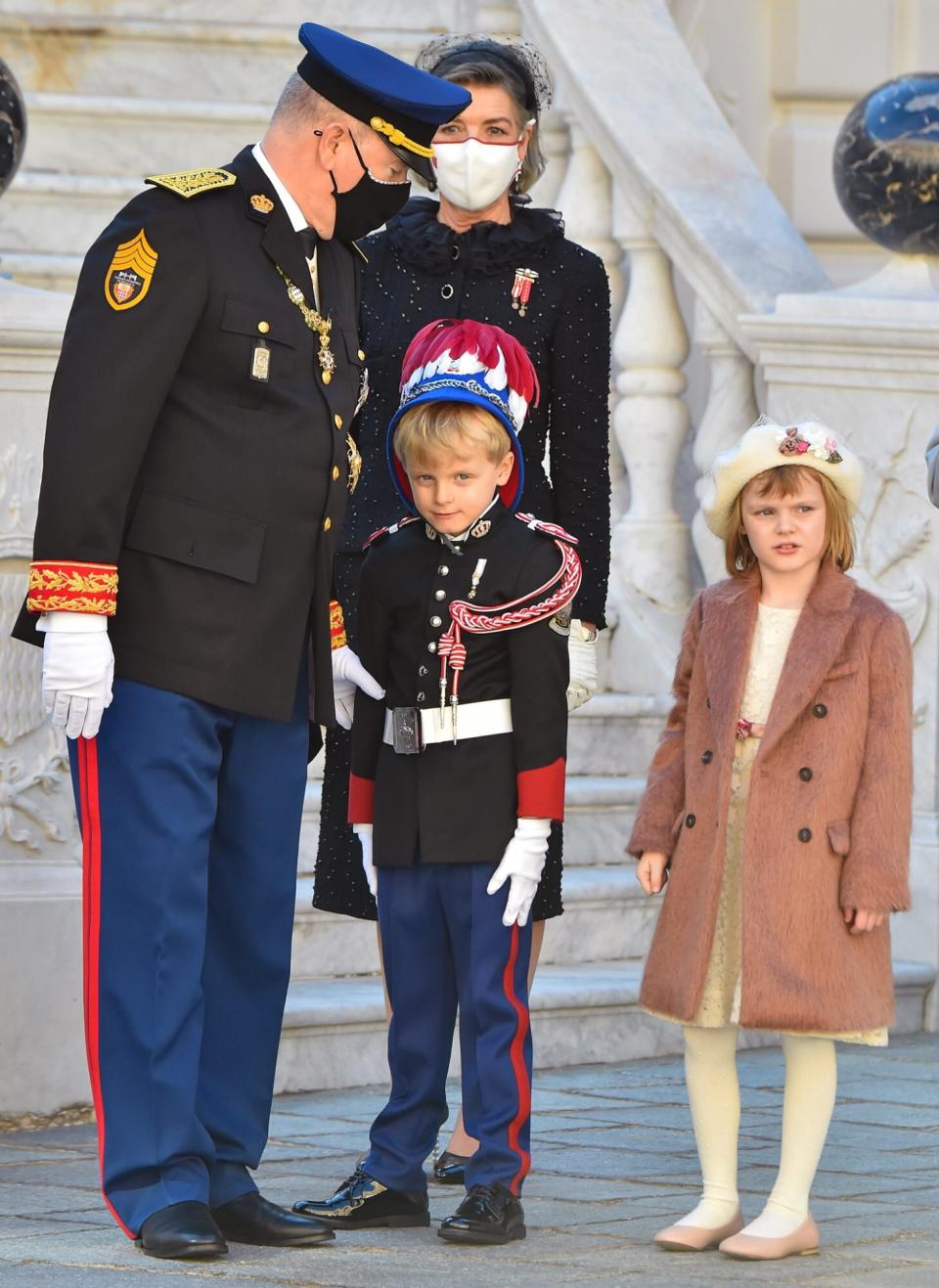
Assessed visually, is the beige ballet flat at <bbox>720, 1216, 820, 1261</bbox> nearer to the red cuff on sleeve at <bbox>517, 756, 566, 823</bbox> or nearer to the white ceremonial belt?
the red cuff on sleeve at <bbox>517, 756, 566, 823</bbox>

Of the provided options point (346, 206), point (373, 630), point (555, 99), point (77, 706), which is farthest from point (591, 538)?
point (555, 99)

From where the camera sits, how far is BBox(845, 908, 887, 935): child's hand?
4.22m

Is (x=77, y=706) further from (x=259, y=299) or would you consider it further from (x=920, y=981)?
(x=920, y=981)

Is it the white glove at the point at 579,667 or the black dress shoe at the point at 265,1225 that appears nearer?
the black dress shoe at the point at 265,1225

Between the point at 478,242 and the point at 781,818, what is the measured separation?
116 cm

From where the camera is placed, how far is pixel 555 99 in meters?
7.19

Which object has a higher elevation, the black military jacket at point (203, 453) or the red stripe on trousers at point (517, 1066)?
the black military jacket at point (203, 453)

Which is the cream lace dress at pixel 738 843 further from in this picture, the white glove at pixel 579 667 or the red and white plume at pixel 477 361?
the red and white plume at pixel 477 361

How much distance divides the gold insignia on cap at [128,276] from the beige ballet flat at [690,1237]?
154cm

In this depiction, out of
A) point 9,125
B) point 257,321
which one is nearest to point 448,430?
point 257,321

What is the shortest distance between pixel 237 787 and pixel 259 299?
2.31 feet

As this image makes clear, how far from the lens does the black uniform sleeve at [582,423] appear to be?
15.8ft

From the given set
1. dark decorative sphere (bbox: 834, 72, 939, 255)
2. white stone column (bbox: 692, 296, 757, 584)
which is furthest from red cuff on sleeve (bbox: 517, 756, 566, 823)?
dark decorative sphere (bbox: 834, 72, 939, 255)

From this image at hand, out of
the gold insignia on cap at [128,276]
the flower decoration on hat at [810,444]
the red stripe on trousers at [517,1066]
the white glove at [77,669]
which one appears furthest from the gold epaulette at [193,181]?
the red stripe on trousers at [517,1066]
